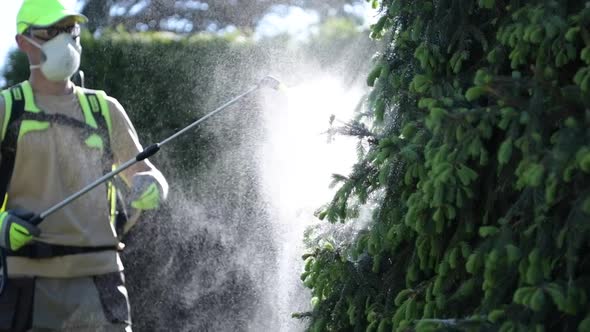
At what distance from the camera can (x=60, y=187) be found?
14.7 ft

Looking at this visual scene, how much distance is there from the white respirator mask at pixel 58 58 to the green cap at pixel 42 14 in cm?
6

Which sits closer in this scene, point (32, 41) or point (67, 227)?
point (67, 227)

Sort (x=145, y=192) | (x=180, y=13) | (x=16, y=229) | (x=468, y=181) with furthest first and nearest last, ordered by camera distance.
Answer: (x=180, y=13), (x=145, y=192), (x=16, y=229), (x=468, y=181)

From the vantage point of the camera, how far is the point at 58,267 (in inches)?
175

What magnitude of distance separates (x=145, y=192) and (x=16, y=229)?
475 millimetres

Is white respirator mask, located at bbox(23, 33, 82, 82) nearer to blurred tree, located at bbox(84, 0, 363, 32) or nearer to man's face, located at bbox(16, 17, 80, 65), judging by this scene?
man's face, located at bbox(16, 17, 80, 65)

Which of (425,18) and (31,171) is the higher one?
(425,18)

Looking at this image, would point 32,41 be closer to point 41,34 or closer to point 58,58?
point 41,34

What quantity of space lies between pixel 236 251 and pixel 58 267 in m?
3.24

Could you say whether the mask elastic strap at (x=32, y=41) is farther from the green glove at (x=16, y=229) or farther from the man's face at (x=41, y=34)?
the green glove at (x=16, y=229)

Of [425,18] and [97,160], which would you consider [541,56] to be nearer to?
[425,18]

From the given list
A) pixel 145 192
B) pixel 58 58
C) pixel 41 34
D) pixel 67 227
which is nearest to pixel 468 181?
pixel 145 192

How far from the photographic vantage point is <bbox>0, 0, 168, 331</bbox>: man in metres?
4.40

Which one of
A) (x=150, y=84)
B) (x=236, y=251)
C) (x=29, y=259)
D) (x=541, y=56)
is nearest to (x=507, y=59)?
(x=541, y=56)
